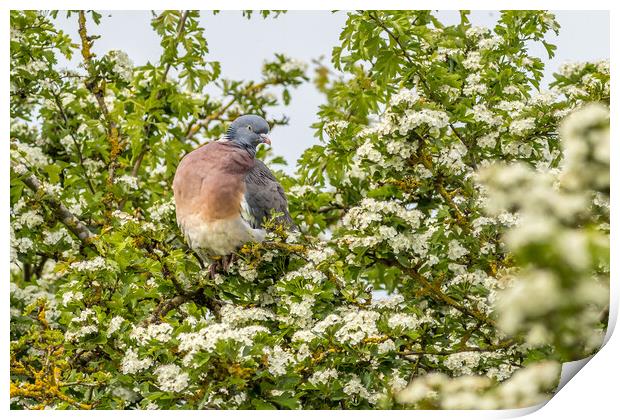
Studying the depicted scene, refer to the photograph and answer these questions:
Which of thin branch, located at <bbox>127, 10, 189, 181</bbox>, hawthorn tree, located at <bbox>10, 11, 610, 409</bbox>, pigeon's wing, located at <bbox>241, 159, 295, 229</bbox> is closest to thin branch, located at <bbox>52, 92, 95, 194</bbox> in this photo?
hawthorn tree, located at <bbox>10, 11, 610, 409</bbox>

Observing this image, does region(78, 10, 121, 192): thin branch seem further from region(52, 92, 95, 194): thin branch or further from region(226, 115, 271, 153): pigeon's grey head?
region(226, 115, 271, 153): pigeon's grey head

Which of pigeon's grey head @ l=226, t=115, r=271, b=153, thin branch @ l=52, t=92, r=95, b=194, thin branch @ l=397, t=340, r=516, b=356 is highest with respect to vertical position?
thin branch @ l=52, t=92, r=95, b=194

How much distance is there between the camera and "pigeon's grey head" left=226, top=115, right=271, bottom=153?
270 cm

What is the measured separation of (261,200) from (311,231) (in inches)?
15.2

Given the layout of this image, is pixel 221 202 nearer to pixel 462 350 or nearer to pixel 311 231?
pixel 311 231

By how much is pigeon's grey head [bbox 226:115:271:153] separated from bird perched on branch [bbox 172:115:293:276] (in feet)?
0.25

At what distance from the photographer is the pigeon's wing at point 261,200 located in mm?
2537

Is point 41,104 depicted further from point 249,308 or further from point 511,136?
point 511,136

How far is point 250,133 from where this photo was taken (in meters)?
2.70

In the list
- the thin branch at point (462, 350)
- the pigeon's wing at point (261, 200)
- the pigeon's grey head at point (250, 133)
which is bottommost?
the thin branch at point (462, 350)

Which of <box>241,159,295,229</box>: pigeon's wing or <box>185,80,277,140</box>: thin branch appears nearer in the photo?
<box>241,159,295,229</box>: pigeon's wing

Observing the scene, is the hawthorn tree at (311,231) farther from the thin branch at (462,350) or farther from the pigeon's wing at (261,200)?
the pigeon's wing at (261,200)

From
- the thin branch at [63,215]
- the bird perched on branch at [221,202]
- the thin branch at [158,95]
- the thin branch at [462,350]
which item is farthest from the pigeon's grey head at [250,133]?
the thin branch at [462,350]
